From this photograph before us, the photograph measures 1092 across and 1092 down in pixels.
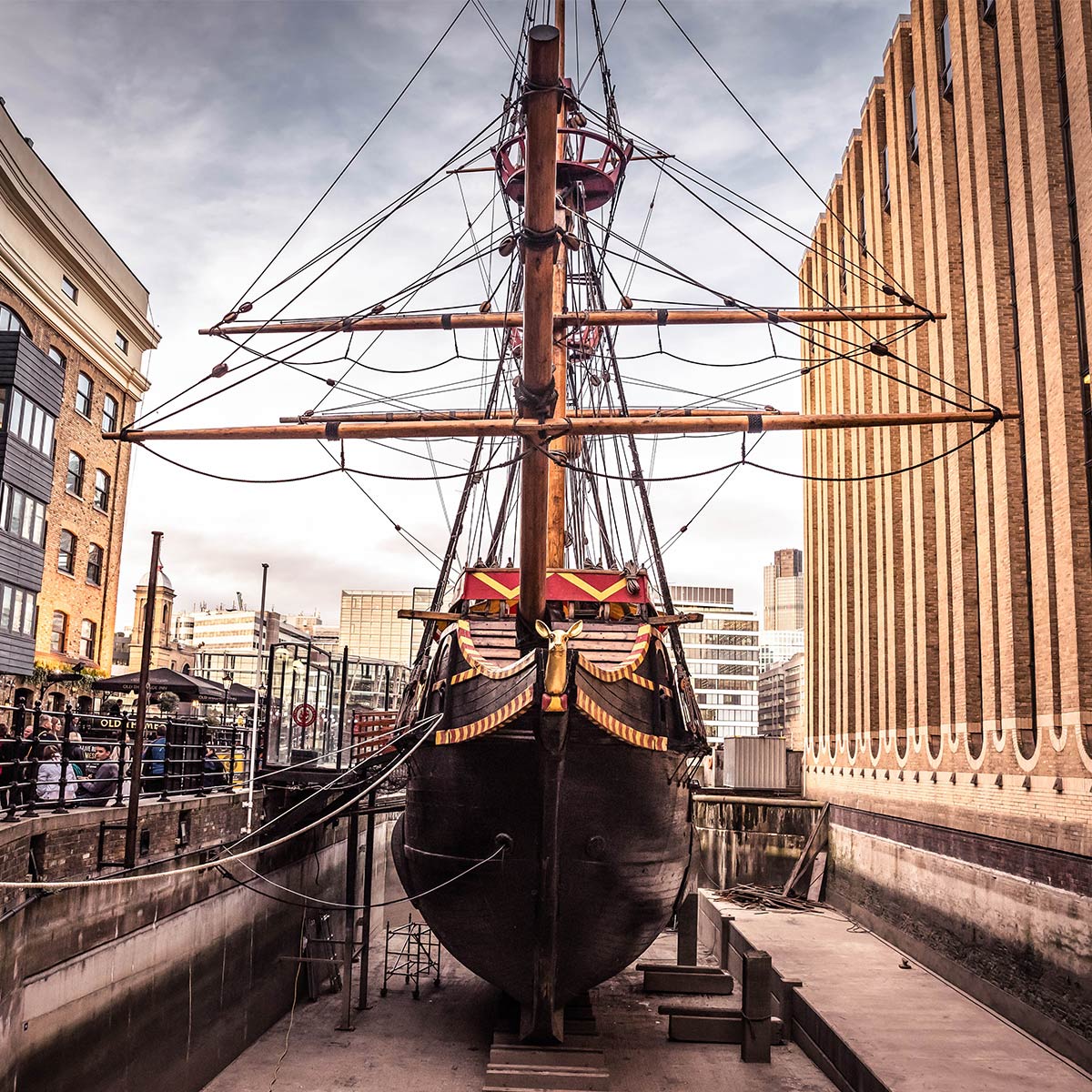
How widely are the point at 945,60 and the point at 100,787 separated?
2238 centimetres

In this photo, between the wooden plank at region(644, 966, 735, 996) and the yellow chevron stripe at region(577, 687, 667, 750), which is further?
the wooden plank at region(644, 966, 735, 996)

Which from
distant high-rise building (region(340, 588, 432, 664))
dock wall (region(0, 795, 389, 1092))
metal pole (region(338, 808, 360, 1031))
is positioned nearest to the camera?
dock wall (region(0, 795, 389, 1092))

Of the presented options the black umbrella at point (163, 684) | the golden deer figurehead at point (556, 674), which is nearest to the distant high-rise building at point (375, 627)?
the black umbrella at point (163, 684)

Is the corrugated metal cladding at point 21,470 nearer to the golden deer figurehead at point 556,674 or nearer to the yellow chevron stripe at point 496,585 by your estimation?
the yellow chevron stripe at point 496,585

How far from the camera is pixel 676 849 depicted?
554 inches

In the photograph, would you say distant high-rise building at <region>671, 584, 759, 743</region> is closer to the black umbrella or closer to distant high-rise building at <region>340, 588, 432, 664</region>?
distant high-rise building at <region>340, 588, 432, 664</region>

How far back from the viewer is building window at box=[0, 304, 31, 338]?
21031 millimetres

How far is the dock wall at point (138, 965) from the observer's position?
7785 mm

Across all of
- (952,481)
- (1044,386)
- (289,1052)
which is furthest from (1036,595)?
(289,1052)

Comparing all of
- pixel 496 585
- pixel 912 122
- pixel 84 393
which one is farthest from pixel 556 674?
pixel 912 122

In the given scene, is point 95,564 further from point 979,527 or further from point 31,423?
point 979,527

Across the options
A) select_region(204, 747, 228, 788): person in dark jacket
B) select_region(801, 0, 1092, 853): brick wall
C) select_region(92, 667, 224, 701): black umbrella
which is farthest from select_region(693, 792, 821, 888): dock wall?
select_region(204, 747, 228, 788): person in dark jacket

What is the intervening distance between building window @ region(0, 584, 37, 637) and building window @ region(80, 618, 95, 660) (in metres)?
3.32

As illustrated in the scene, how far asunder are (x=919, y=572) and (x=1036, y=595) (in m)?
6.82
